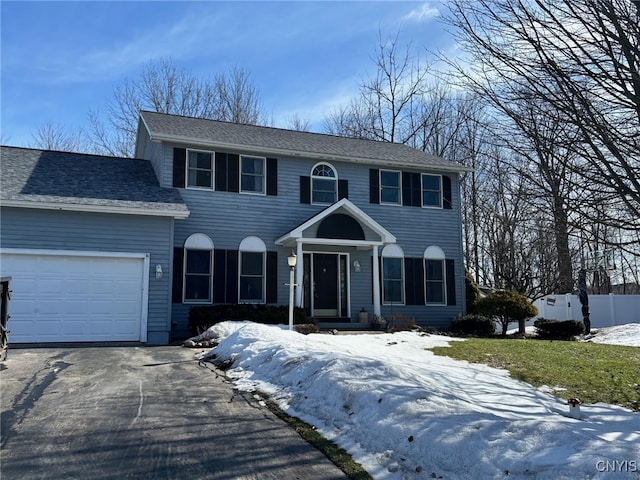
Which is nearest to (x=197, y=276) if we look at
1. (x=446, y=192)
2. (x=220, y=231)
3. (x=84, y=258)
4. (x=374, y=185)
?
(x=220, y=231)

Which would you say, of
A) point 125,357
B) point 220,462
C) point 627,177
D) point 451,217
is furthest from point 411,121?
point 220,462

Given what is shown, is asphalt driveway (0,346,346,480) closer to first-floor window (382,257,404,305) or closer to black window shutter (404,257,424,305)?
first-floor window (382,257,404,305)

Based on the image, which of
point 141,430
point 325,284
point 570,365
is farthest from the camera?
point 325,284

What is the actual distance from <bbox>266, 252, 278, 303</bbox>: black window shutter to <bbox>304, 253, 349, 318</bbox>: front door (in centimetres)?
103

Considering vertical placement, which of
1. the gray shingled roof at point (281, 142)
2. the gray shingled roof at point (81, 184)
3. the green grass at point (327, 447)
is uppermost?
the gray shingled roof at point (281, 142)

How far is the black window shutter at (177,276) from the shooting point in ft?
46.8

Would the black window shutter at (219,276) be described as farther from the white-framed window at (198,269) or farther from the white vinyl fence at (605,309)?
the white vinyl fence at (605,309)

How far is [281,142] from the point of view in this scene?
55.1 ft

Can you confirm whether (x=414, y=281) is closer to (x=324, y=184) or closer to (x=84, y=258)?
(x=324, y=184)

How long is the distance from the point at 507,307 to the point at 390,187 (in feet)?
17.2

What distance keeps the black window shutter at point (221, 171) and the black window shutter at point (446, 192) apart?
7.40 metres

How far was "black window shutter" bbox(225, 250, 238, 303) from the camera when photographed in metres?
15.0

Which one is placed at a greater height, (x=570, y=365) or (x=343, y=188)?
(x=343, y=188)

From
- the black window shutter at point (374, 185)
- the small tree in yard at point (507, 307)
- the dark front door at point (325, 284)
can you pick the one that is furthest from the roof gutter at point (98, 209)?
the small tree in yard at point (507, 307)
